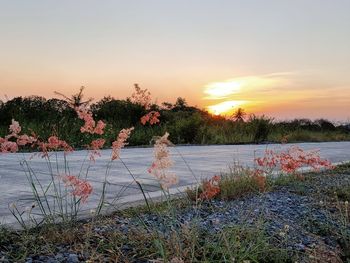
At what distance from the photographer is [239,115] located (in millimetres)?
22422

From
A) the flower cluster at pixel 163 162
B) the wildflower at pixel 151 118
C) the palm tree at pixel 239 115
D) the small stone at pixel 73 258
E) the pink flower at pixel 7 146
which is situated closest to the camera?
the flower cluster at pixel 163 162

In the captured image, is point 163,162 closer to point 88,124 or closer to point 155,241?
point 155,241

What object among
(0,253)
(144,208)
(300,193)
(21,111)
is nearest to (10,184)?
(144,208)

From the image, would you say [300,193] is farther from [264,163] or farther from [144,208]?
[144,208]

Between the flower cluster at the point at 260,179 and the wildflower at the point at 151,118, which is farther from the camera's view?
the flower cluster at the point at 260,179

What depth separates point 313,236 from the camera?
157 inches

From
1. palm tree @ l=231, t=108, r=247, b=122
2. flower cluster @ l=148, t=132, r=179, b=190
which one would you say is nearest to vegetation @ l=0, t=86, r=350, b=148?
palm tree @ l=231, t=108, r=247, b=122

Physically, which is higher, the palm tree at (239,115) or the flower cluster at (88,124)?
the palm tree at (239,115)

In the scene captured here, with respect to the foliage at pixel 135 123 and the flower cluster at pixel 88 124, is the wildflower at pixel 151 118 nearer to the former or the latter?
the flower cluster at pixel 88 124

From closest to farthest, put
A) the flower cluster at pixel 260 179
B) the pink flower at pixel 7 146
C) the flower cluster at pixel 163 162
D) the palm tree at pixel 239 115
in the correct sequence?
the flower cluster at pixel 163 162, the pink flower at pixel 7 146, the flower cluster at pixel 260 179, the palm tree at pixel 239 115

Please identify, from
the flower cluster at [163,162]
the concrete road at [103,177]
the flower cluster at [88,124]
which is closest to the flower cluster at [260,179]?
the concrete road at [103,177]

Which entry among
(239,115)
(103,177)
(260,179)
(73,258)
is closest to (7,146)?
(73,258)

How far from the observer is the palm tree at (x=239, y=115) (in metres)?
21.5

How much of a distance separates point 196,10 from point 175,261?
1076cm
